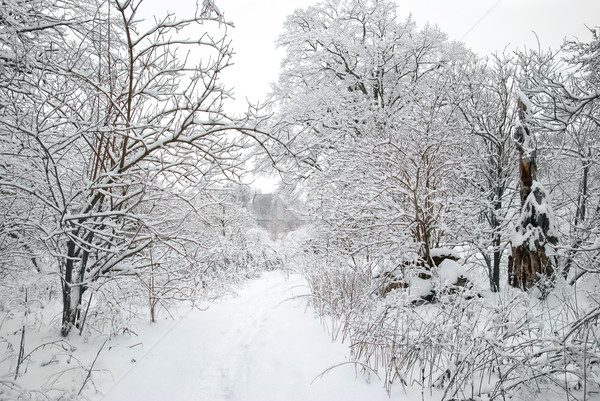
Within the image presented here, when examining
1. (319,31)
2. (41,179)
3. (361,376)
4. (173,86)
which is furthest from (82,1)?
(319,31)

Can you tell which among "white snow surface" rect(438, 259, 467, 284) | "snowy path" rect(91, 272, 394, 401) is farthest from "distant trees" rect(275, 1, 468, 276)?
"snowy path" rect(91, 272, 394, 401)

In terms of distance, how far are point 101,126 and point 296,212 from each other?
190 inches

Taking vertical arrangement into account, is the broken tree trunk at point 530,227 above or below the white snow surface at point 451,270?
above

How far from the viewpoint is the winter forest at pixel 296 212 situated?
2.47 metres

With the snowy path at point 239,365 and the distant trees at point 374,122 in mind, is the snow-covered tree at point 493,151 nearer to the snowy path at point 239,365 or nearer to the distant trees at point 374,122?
the distant trees at point 374,122

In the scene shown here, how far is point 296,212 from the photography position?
278 inches

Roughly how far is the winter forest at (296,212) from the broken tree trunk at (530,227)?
0.03m

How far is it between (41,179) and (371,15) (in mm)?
9566

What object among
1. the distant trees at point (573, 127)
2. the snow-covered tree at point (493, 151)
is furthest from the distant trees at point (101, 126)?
the snow-covered tree at point (493, 151)

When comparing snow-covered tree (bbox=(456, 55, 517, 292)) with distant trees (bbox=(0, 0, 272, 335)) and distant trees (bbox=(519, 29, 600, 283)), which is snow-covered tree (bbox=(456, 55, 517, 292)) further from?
distant trees (bbox=(0, 0, 272, 335))

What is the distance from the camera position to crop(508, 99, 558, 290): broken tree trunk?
485 centimetres

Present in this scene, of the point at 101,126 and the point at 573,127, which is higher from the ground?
the point at 573,127

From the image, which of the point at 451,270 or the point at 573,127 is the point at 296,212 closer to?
the point at 451,270

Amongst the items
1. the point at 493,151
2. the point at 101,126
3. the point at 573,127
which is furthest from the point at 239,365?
the point at 573,127
